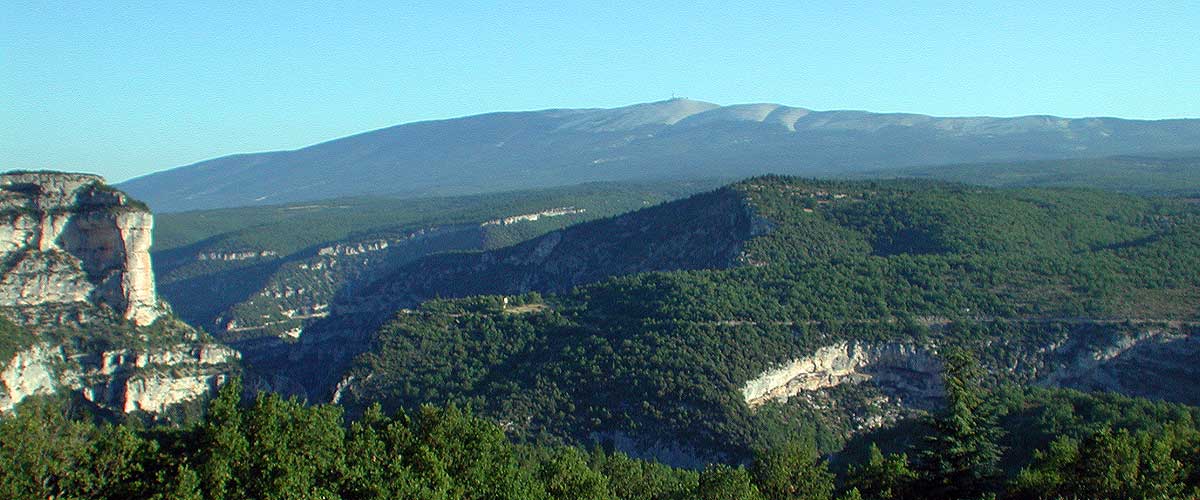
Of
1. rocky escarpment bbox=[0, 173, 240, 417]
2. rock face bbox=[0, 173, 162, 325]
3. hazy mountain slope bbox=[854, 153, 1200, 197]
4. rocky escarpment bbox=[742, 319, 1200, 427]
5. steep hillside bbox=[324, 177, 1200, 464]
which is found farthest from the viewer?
hazy mountain slope bbox=[854, 153, 1200, 197]

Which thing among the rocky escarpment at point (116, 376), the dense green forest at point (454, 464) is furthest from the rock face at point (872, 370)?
the rocky escarpment at point (116, 376)

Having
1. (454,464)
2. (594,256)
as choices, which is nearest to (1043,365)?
(454,464)

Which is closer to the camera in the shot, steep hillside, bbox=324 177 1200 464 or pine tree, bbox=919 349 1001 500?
pine tree, bbox=919 349 1001 500

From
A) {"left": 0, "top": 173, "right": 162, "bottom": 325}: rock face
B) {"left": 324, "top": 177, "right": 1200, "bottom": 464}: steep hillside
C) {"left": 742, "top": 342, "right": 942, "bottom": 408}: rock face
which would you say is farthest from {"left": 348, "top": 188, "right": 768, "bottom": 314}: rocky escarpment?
{"left": 0, "top": 173, "right": 162, "bottom": 325}: rock face

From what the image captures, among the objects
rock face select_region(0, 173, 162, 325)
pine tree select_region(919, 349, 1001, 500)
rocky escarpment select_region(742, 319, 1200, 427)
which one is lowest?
rocky escarpment select_region(742, 319, 1200, 427)

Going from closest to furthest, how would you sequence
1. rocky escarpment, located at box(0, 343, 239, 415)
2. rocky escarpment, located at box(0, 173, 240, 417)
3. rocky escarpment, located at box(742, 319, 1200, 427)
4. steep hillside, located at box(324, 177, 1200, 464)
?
steep hillside, located at box(324, 177, 1200, 464), rocky escarpment, located at box(742, 319, 1200, 427), rocky escarpment, located at box(0, 343, 239, 415), rocky escarpment, located at box(0, 173, 240, 417)

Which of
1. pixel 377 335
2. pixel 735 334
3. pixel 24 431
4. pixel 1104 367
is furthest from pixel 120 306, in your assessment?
pixel 1104 367

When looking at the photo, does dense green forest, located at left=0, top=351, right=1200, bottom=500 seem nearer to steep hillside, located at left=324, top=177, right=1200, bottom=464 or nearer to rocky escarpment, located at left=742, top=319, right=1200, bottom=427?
steep hillside, located at left=324, top=177, right=1200, bottom=464
